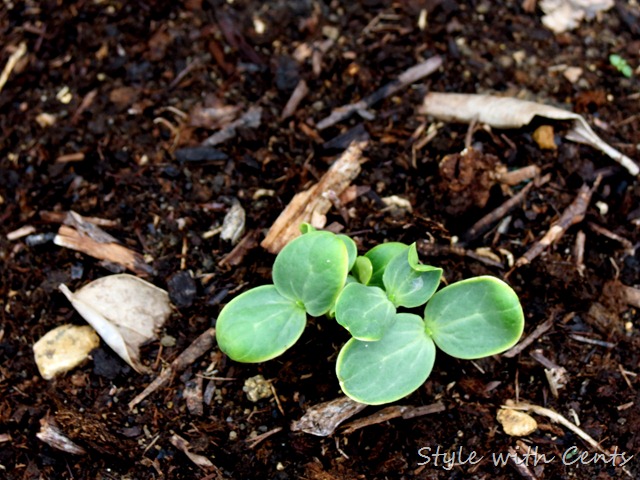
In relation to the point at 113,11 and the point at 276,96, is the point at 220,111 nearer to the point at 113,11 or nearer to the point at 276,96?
the point at 276,96

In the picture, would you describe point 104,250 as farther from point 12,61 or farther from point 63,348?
point 12,61

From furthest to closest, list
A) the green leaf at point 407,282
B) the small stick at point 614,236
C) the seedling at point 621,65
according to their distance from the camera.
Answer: the seedling at point 621,65 → the small stick at point 614,236 → the green leaf at point 407,282

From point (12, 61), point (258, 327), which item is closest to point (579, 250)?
point (258, 327)

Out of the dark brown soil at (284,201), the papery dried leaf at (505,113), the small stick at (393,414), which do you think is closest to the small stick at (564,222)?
the dark brown soil at (284,201)

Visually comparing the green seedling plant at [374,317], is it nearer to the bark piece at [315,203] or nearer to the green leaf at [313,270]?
the green leaf at [313,270]

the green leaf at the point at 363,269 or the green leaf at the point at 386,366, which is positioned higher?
the green leaf at the point at 363,269

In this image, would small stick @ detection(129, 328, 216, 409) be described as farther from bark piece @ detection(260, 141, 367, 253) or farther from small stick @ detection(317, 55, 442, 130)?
small stick @ detection(317, 55, 442, 130)
